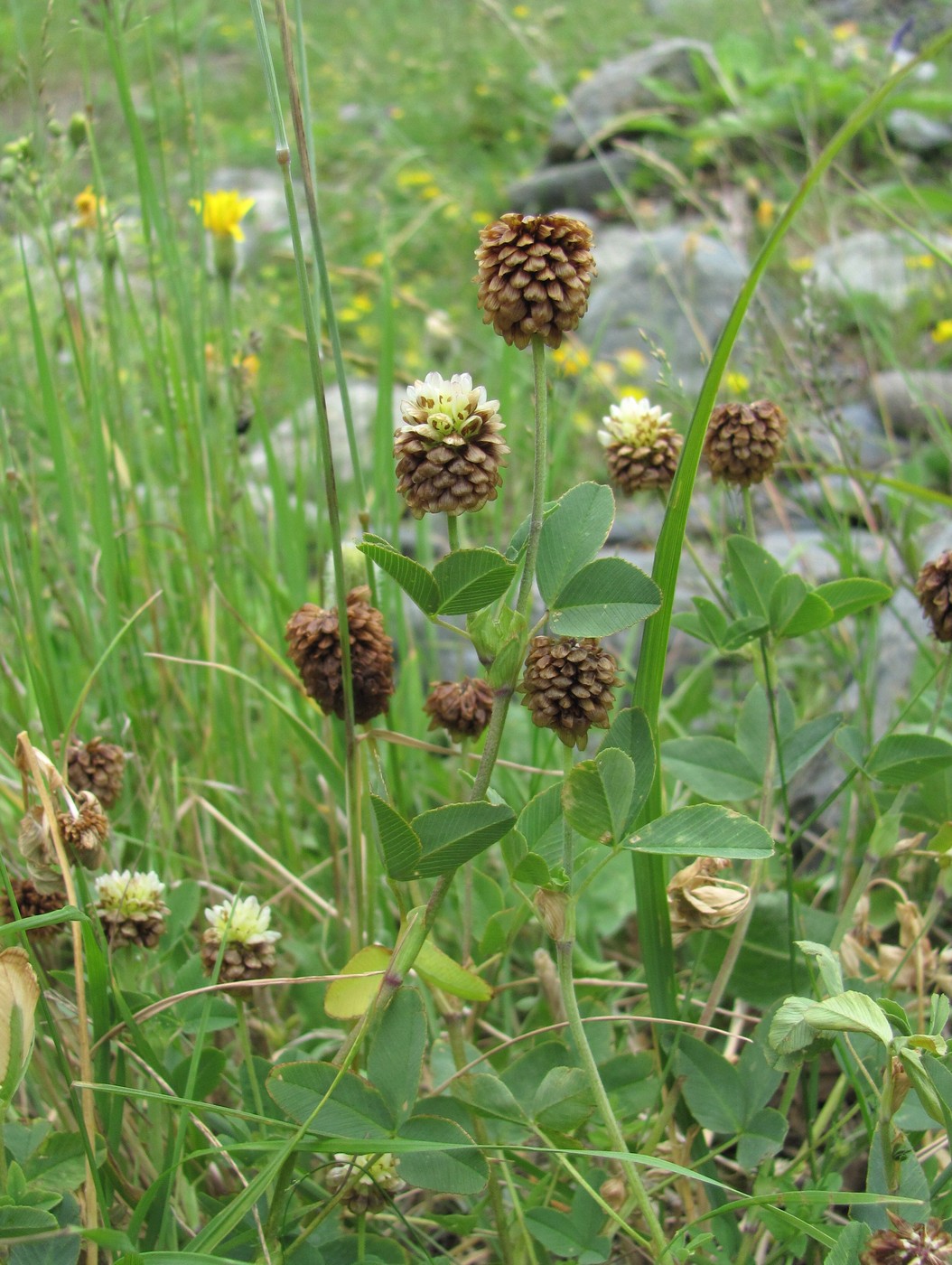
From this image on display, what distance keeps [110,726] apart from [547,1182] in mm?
515

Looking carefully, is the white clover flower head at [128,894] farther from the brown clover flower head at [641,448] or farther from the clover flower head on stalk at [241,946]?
the brown clover flower head at [641,448]

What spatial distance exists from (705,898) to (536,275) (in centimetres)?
37

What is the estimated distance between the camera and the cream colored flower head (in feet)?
1.77

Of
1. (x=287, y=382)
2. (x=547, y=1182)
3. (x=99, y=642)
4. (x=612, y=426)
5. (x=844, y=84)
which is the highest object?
(x=844, y=84)

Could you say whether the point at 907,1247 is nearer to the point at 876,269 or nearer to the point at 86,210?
the point at 86,210

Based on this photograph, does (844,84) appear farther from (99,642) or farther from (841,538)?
(99,642)

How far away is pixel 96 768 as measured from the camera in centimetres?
77

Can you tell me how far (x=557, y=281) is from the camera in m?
0.52

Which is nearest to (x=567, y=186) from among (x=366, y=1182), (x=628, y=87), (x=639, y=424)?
(x=628, y=87)

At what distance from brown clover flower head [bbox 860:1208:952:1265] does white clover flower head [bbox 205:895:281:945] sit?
14.3 inches

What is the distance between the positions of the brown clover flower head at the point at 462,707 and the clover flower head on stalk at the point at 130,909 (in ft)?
0.68

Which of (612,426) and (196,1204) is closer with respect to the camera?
(196,1204)

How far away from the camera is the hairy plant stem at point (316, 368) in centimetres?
53

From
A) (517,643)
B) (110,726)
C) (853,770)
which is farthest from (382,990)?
(110,726)
